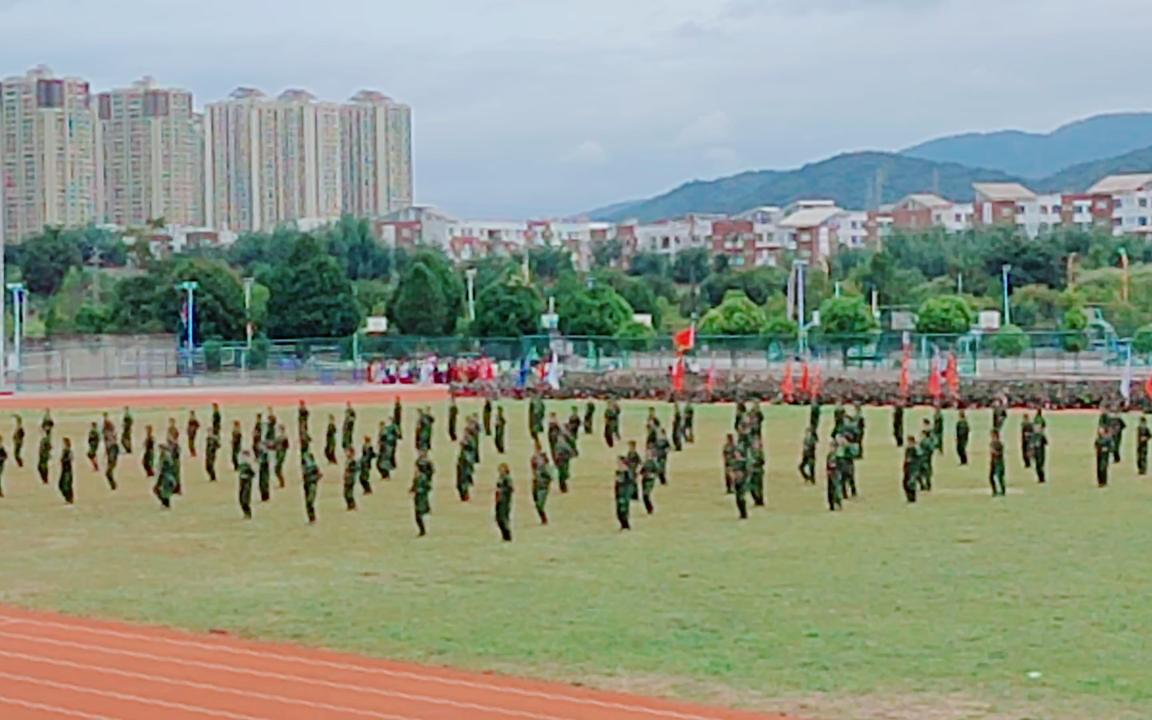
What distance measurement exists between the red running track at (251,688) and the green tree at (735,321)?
5672 cm

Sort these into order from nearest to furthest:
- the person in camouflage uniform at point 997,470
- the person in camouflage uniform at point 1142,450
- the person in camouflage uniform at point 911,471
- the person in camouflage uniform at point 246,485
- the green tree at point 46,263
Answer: the person in camouflage uniform at point 246,485, the person in camouflage uniform at point 911,471, the person in camouflage uniform at point 997,470, the person in camouflage uniform at point 1142,450, the green tree at point 46,263

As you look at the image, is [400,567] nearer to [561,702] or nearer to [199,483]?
[561,702]

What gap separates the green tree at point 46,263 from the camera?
308 feet

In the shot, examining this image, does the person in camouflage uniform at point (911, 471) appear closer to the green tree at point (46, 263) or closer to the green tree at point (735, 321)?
the green tree at point (735, 321)

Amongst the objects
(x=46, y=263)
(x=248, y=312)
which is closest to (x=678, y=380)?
(x=248, y=312)

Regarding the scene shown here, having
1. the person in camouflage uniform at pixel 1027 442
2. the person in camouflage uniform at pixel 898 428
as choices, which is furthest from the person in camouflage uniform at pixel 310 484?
the person in camouflage uniform at pixel 898 428

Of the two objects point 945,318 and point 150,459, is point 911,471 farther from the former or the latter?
point 945,318

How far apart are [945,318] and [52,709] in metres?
57.3

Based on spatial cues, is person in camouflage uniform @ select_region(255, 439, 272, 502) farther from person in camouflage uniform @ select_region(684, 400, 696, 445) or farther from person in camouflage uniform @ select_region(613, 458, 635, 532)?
person in camouflage uniform @ select_region(684, 400, 696, 445)

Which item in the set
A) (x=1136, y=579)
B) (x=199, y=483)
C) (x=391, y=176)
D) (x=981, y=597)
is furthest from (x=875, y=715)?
(x=391, y=176)

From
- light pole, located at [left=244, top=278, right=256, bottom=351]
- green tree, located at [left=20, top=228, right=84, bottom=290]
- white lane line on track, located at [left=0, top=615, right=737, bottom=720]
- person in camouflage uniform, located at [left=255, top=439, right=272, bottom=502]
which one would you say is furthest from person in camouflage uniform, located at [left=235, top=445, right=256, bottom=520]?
green tree, located at [left=20, top=228, right=84, bottom=290]

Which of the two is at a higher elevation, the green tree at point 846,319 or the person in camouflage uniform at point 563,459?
the green tree at point 846,319

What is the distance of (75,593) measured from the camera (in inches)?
565

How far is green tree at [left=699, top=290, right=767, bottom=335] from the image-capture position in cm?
6856
